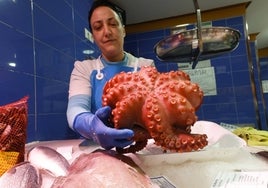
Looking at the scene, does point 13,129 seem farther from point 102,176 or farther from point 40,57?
point 40,57

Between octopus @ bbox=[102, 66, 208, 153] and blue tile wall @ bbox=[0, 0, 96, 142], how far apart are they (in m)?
0.68

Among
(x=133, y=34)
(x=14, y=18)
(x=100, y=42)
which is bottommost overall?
(x=100, y=42)

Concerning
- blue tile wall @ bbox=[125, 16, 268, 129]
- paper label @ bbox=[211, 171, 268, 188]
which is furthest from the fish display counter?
blue tile wall @ bbox=[125, 16, 268, 129]

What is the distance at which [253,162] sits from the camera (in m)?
0.47

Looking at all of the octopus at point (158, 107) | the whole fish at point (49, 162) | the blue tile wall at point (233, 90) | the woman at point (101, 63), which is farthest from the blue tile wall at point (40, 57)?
the blue tile wall at point (233, 90)

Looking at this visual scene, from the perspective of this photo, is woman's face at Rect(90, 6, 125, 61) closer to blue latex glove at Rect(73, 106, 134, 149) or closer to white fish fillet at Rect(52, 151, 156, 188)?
blue latex glove at Rect(73, 106, 134, 149)

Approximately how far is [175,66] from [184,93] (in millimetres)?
2520

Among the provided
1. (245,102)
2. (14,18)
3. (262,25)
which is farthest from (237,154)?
(262,25)

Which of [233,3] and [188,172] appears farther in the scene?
[233,3]

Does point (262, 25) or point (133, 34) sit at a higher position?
point (262, 25)

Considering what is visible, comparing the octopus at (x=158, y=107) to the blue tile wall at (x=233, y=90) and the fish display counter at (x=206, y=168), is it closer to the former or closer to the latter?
the fish display counter at (x=206, y=168)

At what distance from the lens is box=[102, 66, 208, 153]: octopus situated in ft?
1.37

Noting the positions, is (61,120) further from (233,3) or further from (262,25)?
(262,25)

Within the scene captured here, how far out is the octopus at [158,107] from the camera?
419mm
